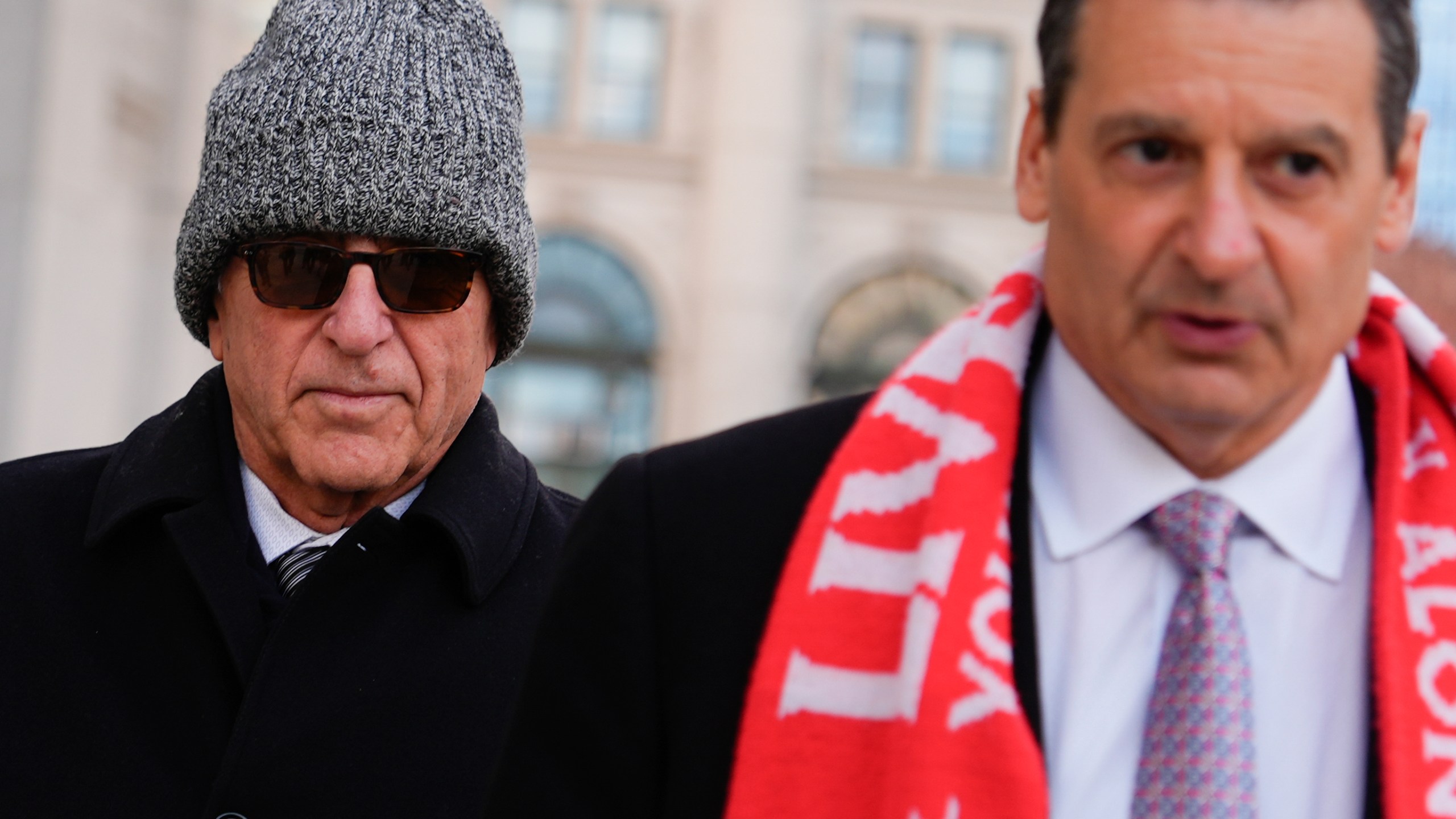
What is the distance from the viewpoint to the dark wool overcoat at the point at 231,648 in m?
2.42

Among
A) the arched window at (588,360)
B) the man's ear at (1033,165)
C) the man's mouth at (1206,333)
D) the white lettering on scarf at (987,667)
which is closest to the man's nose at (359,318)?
the man's ear at (1033,165)

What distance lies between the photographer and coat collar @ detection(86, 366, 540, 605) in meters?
2.57

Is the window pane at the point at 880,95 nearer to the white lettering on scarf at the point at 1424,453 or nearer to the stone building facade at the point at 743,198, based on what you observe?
the stone building facade at the point at 743,198

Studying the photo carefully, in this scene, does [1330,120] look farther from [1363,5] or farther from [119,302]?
[119,302]

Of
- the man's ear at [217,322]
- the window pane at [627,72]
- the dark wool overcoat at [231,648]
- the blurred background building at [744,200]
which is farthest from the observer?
the window pane at [627,72]

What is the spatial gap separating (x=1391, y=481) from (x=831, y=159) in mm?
21772

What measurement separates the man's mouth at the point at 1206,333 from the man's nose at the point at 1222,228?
54 mm

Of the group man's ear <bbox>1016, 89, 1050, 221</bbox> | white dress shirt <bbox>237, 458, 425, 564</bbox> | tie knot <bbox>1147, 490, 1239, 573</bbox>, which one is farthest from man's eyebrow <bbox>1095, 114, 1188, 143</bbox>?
white dress shirt <bbox>237, 458, 425, 564</bbox>

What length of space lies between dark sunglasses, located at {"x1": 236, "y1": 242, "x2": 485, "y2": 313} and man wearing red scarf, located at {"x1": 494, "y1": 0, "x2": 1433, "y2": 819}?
0.83 metres

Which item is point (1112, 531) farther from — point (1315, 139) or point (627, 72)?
point (627, 72)

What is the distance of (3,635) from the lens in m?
2.50

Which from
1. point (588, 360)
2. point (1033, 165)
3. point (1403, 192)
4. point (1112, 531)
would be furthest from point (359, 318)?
point (588, 360)

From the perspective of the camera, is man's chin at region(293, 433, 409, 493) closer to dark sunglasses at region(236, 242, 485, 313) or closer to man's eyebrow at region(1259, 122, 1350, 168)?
dark sunglasses at region(236, 242, 485, 313)

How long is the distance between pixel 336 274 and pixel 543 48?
21078mm
